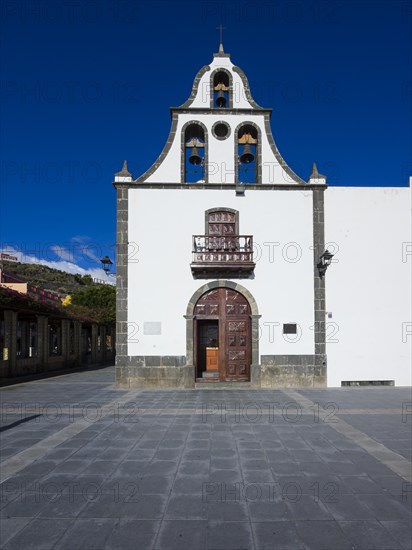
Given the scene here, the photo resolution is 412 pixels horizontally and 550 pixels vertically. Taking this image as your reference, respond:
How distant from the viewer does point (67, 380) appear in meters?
15.6

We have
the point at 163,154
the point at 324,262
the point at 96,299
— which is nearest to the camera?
the point at 324,262

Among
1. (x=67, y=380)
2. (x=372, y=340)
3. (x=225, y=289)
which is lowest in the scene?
(x=67, y=380)

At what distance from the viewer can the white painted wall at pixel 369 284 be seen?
1280 cm

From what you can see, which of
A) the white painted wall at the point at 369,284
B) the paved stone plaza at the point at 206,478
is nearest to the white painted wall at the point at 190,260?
the white painted wall at the point at 369,284

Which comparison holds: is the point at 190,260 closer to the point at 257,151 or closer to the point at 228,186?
the point at 228,186

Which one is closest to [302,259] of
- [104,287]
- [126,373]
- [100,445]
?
[126,373]

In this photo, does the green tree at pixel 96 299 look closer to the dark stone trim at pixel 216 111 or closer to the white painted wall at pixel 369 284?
the dark stone trim at pixel 216 111

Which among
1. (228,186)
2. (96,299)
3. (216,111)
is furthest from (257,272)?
(96,299)

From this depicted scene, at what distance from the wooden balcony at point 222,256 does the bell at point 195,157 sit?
9.84 ft

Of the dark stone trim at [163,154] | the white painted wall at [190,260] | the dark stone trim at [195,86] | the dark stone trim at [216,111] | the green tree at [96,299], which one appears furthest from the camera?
the green tree at [96,299]

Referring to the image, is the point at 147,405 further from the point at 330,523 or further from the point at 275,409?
the point at 330,523

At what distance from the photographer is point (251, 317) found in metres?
12.7

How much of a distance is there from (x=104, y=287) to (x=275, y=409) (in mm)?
30466

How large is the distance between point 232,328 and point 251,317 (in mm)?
712
